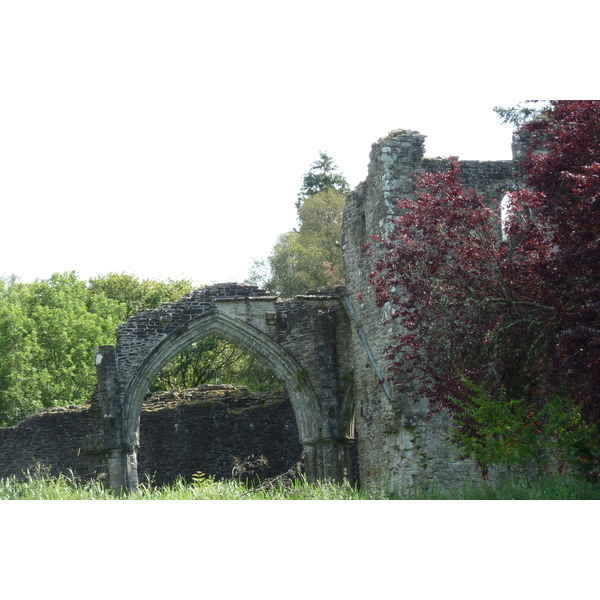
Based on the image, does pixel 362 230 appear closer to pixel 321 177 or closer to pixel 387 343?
pixel 387 343

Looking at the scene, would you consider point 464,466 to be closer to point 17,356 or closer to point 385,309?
point 385,309

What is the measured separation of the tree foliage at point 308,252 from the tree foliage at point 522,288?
58.5 feet

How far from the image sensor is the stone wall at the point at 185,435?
1978 centimetres

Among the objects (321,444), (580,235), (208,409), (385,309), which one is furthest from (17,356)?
(580,235)

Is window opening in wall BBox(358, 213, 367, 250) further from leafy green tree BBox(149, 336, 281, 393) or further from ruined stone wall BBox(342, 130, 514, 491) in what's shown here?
leafy green tree BBox(149, 336, 281, 393)

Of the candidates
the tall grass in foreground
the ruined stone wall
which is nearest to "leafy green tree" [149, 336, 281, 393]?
the ruined stone wall

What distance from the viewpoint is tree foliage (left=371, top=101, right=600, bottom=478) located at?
802 cm

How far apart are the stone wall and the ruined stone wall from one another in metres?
4.84

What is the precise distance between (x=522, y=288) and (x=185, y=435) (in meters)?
11.9

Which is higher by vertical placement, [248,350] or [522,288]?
[522,288]

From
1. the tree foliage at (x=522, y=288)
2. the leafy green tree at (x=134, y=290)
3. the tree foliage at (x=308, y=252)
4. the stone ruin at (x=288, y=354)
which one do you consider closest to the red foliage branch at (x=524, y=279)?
the tree foliage at (x=522, y=288)

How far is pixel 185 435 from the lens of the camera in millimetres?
19859

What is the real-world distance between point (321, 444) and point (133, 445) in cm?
323

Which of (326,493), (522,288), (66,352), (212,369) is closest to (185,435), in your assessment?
(66,352)
